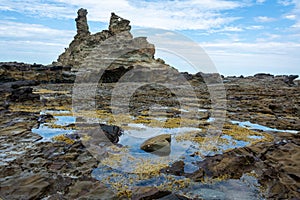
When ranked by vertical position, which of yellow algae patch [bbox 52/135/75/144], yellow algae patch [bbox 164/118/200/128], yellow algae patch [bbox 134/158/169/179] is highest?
yellow algae patch [bbox 164/118/200/128]

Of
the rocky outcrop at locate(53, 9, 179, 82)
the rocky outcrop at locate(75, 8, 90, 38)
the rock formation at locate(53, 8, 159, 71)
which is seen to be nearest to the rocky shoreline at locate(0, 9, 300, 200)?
the rocky outcrop at locate(53, 9, 179, 82)

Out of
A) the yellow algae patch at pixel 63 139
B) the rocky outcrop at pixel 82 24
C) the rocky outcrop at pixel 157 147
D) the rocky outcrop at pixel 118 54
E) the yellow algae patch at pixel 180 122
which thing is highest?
the rocky outcrop at pixel 82 24

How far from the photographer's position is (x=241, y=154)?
13297mm

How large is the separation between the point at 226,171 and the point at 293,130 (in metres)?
12.0

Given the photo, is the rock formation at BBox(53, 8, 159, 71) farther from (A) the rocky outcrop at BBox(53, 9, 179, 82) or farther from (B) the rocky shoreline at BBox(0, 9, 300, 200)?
(B) the rocky shoreline at BBox(0, 9, 300, 200)

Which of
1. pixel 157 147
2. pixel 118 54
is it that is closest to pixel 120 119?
pixel 157 147

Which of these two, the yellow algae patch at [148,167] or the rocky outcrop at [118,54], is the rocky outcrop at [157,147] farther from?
the rocky outcrop at [118,54]

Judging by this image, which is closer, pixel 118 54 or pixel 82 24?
pixel 118 54

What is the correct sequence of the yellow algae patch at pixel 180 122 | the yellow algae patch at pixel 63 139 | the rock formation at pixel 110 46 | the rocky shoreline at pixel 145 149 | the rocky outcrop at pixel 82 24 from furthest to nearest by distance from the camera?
the rocky outcrop at pixel 82 24 → the rock formation at pixel 110 46 → the yellow algae patch at pixel 180 122 → the yellow algae patch at pixel 63 139 → the rocky shoreline at pixel 145 149

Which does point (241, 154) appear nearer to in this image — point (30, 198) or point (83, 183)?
point (83, 183)

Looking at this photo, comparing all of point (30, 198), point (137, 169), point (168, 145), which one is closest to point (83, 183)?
point (30, 198)

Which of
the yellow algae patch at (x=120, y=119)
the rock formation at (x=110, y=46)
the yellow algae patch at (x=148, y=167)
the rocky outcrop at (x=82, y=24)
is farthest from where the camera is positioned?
the rocky outcrop at (x=82, y=24)

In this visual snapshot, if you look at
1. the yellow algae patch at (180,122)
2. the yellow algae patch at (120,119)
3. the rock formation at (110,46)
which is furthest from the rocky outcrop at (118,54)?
the yellow algae patch at (180,122)

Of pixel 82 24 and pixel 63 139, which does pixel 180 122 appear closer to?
pixel 63 139
